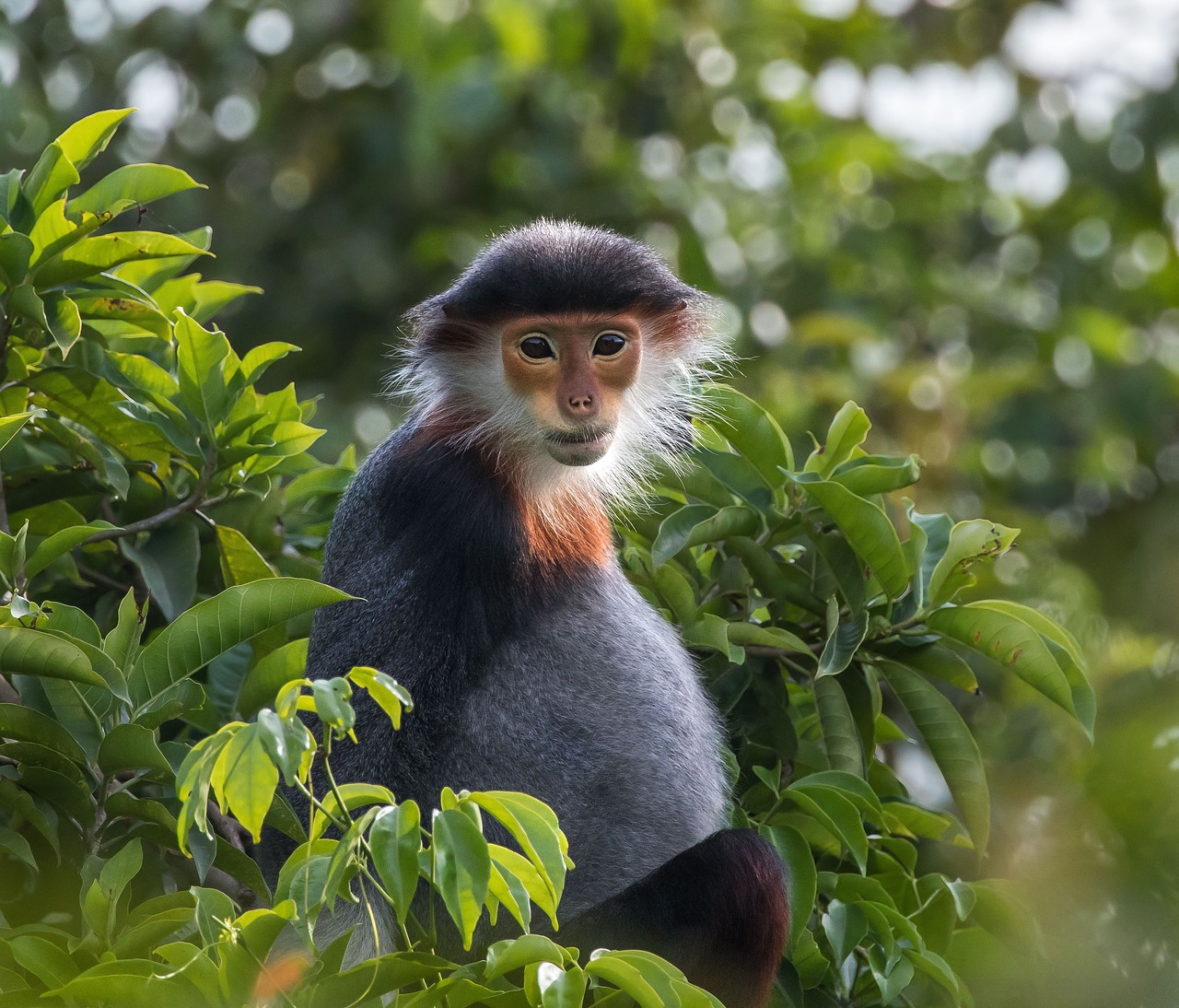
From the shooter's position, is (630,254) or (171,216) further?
(171,216)

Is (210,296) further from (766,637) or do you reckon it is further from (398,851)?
(398,851)

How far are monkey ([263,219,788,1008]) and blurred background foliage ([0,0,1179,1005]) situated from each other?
2.66m

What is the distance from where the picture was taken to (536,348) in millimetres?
3477

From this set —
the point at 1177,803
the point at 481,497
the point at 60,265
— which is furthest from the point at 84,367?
the point at 1177,803

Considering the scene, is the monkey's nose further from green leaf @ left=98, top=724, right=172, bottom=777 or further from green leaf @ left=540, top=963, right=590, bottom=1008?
green leaf @ left=540, top=963, right=590, bottom=1008

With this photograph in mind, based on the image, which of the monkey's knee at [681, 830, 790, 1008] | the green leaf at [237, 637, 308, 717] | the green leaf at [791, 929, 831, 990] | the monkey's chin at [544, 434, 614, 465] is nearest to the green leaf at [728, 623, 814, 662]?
the monkey's knee at [681, 830, 790, 1008]

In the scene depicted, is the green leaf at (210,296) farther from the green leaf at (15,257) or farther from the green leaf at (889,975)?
the green leaf at (889,975)

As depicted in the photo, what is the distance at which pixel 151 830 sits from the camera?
2.47m

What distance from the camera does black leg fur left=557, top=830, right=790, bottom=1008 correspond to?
8.46ft

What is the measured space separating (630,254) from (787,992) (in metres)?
1.72

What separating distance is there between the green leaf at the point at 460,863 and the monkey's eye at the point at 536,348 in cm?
185

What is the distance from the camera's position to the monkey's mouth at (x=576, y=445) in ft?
11.1

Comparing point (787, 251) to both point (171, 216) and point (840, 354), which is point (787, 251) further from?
point (171, 216)

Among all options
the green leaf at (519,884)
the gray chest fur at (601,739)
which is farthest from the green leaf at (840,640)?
the green leaf at (519,884)
